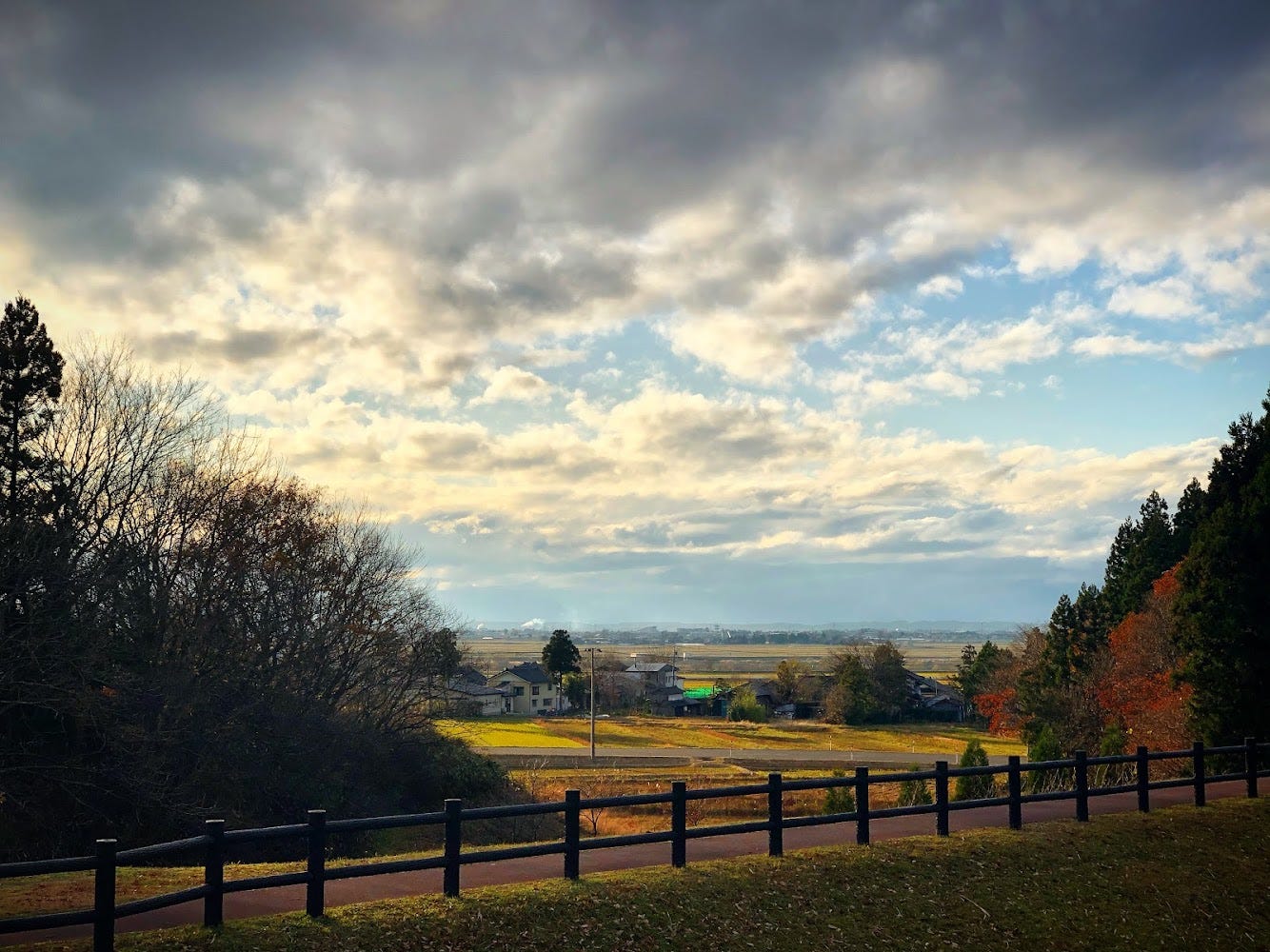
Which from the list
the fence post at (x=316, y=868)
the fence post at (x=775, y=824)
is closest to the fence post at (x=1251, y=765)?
the fence post at (x=775, y=824)

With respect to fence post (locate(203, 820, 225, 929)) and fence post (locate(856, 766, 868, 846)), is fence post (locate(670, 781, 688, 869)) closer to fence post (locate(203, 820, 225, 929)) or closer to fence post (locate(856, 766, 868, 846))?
fence post (locate(856, 766, 868, 846))

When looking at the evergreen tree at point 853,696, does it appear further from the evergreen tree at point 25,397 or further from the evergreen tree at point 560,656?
the evergreen tree at point 25,397

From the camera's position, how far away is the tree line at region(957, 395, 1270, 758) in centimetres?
3138

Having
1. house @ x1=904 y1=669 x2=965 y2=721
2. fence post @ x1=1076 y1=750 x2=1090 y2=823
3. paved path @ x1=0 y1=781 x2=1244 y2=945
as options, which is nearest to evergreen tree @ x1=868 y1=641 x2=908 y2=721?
house @ x1=904 y1=669 x2=965 y2=721

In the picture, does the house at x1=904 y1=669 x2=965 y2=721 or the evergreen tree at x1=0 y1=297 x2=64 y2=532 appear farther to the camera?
the house at x1=904 y1=669 x2=965 y2=721

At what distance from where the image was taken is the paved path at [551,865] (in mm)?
12039

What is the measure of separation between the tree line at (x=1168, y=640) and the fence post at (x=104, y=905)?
3171cm

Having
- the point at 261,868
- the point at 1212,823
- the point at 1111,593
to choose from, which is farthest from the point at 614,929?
the point at 1111,593

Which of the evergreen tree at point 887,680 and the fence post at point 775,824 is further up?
the fence post at point 775,824

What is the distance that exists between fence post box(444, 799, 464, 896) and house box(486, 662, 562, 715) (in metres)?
111

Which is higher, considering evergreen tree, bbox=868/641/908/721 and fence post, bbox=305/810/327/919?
fence post, bbox=305/810/327/919

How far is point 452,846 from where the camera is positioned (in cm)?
1277

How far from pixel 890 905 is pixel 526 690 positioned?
112802mm

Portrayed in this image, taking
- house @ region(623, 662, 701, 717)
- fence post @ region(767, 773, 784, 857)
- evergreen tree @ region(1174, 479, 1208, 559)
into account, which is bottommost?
house @ region(623, 662, 701, 717)
